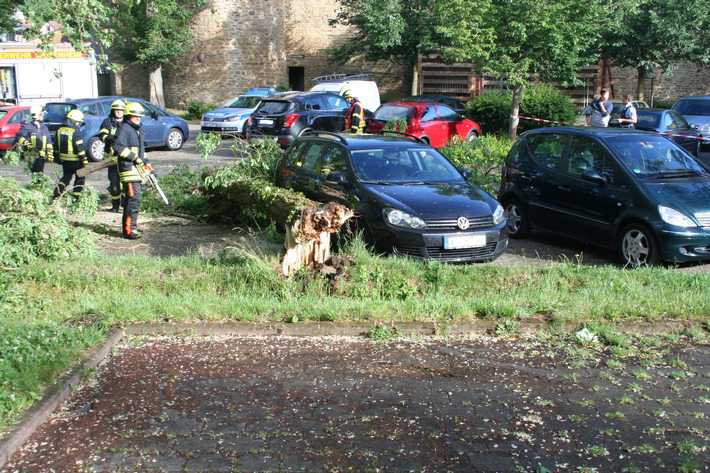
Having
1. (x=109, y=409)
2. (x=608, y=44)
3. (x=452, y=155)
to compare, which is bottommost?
(x=109, y=409)

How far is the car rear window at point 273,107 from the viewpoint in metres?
22.0

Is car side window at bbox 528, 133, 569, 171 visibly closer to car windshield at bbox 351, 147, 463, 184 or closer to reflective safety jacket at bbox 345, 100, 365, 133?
car windshield at bbox 351, 147, 463, 184

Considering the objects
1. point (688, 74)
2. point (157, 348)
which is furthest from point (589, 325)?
point (688, 74)

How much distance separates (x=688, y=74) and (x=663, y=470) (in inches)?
1395

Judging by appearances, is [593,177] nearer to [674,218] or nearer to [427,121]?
[674,218]

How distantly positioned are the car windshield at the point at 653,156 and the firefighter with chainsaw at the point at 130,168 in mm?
6224

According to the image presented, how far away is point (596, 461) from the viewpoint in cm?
442

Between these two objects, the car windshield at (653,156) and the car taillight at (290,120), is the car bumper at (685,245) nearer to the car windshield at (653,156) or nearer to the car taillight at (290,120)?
the car windshield at (653,156)

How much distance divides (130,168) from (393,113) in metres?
10.2

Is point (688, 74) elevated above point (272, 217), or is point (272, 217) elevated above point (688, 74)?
point (688, 74)

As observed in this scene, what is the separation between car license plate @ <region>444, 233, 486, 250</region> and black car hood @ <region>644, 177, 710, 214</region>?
2118 millimetres

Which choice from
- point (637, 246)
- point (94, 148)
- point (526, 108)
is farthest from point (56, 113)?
point (637, 246)

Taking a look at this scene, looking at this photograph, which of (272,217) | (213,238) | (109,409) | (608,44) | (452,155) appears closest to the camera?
(109,409)

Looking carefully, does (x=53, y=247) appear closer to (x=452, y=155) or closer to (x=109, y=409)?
(x=109, y=409)
